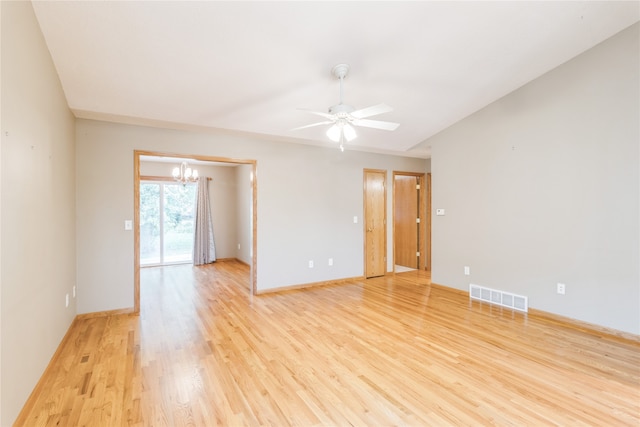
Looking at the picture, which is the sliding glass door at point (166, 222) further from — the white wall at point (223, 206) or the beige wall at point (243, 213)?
the beige wall at point (243, 213)

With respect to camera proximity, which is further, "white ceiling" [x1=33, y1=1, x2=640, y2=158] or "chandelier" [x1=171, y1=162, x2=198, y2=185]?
"chandelier" [x1=171, y1=162, x2=198, y2=185]

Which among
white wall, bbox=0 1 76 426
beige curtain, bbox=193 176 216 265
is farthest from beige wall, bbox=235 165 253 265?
white wall, bbox=0 1 76 426

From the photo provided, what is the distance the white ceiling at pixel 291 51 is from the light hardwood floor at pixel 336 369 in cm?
229

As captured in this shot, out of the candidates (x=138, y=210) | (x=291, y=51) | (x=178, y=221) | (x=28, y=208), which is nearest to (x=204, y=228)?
(x=178, y=221)

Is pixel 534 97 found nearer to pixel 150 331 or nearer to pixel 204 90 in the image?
pixel 204 90

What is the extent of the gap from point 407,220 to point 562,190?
3.40m

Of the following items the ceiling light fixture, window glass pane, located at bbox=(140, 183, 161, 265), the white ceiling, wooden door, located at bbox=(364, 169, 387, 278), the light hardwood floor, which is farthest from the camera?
window glass pane, located at bbox=(140, 183, 161, 265)

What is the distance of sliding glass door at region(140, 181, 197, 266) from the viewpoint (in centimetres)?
729

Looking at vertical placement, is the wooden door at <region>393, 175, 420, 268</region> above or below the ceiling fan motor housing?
below

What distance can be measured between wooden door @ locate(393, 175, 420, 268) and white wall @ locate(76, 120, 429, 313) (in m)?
0.48

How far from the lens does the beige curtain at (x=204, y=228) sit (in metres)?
7.38

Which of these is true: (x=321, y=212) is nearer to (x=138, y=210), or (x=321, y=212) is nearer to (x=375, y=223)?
(x=375, y=223)

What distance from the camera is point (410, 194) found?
22.4 feet

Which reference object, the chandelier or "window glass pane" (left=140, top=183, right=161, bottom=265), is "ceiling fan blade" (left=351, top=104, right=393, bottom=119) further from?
"window glass pane" (left=140, top=183, right=161, bottom=265)
